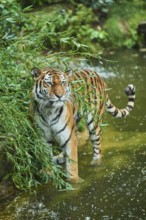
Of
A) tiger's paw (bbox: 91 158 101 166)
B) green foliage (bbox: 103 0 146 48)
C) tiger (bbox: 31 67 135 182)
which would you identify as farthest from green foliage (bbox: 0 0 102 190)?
green foliage (bbox: 103 0 146 48)

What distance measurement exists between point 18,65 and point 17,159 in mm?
940

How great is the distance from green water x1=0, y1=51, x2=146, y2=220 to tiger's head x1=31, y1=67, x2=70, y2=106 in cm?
83

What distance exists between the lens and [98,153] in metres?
6.24

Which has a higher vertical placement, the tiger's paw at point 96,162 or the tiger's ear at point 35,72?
the tiger's ear at point 35,72

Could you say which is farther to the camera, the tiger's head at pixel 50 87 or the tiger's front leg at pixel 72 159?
the tiger's front leg at pixel 72 159

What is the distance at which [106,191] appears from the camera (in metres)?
5.29

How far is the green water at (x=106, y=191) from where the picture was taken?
4848mm

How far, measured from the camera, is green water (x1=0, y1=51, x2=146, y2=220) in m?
4.85

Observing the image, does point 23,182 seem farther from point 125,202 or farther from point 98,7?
point 98,7

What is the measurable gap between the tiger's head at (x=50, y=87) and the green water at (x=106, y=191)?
2.73ft

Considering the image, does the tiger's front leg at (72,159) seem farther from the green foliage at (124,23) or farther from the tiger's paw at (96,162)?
the green foliage at (124,23)

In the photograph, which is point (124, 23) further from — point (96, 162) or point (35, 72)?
point (35, 72)

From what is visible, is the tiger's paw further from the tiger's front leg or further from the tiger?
the tiger's front leg

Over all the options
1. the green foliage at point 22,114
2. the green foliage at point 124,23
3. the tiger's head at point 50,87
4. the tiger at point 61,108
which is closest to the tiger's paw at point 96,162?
the tiger at point 61,108
